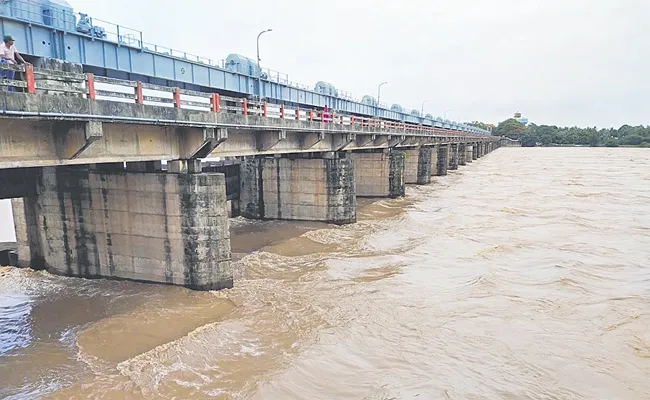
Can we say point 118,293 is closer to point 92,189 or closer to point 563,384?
point 92,189

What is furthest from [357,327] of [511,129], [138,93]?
[511,129]

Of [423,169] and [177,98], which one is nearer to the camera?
[177,98]

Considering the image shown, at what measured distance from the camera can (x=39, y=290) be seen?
14039 mm

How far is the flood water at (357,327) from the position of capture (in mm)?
8547

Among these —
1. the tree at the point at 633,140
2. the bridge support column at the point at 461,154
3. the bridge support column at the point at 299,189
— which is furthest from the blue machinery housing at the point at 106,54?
the tree at the point at 633,140

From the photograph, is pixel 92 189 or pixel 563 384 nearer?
pixel 563 384

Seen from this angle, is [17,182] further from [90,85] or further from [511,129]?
[511,129]

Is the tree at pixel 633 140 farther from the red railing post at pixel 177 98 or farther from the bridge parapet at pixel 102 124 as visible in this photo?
the red railing post at pixel 177 98

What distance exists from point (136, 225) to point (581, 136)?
187941 mm

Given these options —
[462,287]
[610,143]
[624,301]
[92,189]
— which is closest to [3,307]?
[92,189]

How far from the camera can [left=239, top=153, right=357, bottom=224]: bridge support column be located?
2417cm

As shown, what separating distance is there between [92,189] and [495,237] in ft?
56.0

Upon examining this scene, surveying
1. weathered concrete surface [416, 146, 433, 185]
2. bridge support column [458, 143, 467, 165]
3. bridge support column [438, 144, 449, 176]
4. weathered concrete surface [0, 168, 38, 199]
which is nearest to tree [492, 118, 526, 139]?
bridge support column [458, 143, 467, 165]

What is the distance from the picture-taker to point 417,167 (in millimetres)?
46438
